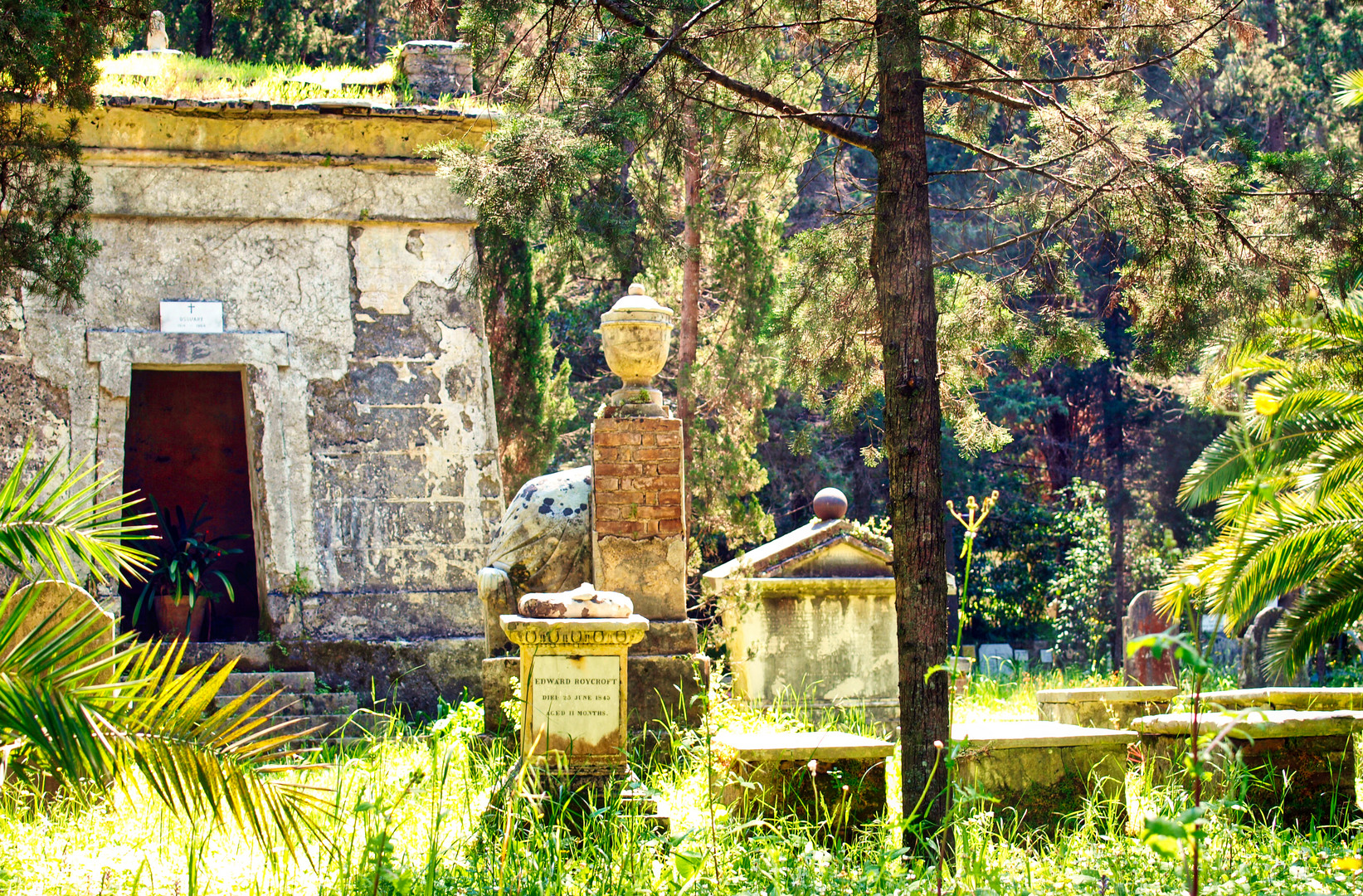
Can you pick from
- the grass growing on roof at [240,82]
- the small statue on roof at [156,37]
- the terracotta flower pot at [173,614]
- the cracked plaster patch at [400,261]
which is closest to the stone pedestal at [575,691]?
the cracked plaster patch at [400,261]

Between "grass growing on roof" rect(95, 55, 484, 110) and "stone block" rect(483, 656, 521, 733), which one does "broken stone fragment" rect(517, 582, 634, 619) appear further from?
"grass growing on roof" rect(95, 55, 484, 110)

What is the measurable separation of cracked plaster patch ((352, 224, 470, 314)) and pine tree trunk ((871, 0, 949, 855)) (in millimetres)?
4888

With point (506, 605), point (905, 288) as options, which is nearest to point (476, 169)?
point (905, 288)

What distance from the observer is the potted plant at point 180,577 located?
9.25 metres

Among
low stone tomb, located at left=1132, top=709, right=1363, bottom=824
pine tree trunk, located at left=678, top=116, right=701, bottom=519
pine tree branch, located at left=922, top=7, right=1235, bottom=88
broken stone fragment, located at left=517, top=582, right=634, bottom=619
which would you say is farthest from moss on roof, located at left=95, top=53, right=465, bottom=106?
low stone tomb, located at left=1132, top=709, right=1363, bottom=824

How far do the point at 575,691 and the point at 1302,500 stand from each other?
3303 millimetres

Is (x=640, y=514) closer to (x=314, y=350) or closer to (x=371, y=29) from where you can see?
(x=314, y=350)

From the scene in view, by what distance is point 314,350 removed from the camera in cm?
916

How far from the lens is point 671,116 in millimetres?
6000

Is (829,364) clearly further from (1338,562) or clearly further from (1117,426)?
(1117,426)

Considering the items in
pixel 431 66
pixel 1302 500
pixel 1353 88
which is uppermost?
pixel 431 66

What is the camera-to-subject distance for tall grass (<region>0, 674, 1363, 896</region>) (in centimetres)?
389

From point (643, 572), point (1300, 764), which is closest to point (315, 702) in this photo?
point (643, 572)

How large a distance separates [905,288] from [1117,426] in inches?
758
